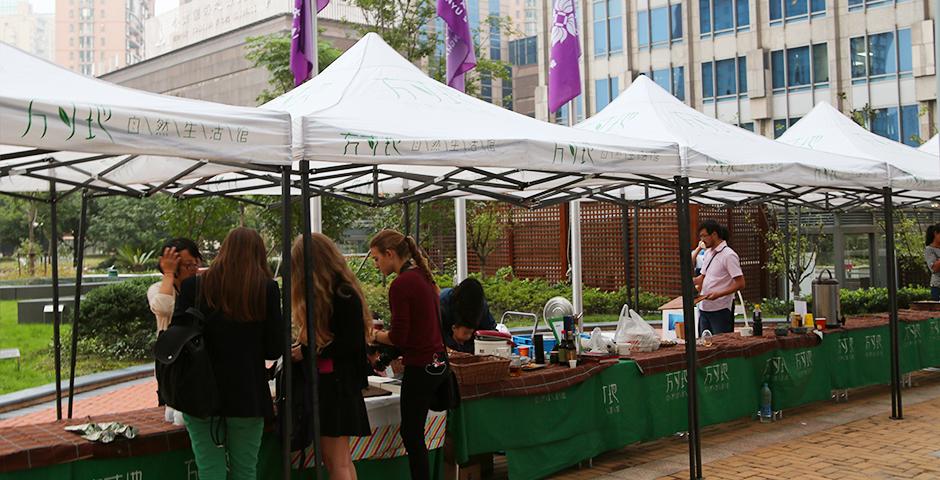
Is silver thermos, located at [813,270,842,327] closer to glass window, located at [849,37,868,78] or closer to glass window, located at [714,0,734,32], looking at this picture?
glass window, located at [849,37,868,78]

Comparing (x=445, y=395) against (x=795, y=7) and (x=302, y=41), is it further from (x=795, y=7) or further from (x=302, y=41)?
(x=795, y=7)

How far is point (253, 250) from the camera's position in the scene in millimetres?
4234

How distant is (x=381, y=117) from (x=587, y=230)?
16.2m

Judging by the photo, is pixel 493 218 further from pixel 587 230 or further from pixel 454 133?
pixel 454 133

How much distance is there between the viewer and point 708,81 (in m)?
39.4

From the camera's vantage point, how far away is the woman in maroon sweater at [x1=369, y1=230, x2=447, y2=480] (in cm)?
497

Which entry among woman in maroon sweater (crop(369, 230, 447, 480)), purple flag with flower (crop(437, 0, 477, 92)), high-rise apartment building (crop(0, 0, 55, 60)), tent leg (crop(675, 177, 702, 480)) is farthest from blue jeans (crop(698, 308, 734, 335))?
high-rise apartment building (crop(0, 0, 55, 60))

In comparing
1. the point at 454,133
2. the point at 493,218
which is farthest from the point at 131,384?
the point at 493,218

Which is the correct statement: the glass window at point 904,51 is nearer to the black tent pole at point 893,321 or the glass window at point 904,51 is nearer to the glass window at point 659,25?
the glass window at point 659,25

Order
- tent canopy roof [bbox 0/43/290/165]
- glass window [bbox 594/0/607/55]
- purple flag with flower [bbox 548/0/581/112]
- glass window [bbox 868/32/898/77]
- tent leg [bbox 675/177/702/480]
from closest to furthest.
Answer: tent canopy roof [bbox 0/43/290/165] < tent leg [bbox 675/177/702/480] < purple flag with flower [bbox 548/0/581/112] < glass window [bbox 868/32/898/77] < glass window [bbox 594/0/607/55]

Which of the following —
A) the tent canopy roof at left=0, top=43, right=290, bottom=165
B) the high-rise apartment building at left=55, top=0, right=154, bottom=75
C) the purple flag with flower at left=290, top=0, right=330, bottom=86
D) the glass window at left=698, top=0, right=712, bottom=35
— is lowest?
the tent canopy roof at left=0, top=43, right=290, bottom=165

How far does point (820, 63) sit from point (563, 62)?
28.5 meters

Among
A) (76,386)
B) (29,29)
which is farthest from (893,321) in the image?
(29,29)

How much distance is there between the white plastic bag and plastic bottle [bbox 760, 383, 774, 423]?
1.45 m
